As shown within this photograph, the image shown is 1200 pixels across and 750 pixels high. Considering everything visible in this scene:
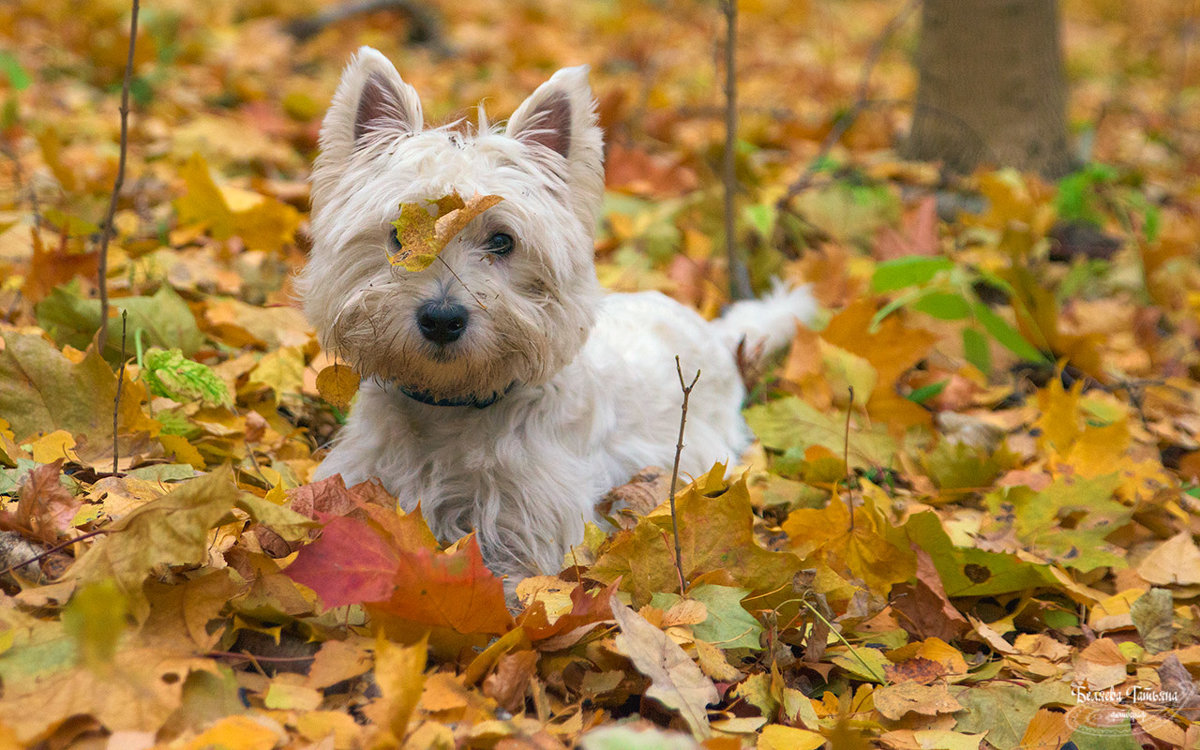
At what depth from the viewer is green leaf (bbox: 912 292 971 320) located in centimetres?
415

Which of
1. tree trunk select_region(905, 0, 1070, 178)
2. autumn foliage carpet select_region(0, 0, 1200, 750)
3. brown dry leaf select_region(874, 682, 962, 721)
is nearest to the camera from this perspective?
autumn foliage carpet select_region(0, 0, 1200, 750)

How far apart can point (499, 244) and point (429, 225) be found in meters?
0.27

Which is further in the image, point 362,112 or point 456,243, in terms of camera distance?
point 362,112

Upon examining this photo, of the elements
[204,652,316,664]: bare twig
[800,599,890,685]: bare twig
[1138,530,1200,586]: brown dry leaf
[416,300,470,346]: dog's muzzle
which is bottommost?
[1138,530,1200,586]: brown dry leaf

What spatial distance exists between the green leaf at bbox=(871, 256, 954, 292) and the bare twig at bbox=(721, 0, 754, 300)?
0.69m

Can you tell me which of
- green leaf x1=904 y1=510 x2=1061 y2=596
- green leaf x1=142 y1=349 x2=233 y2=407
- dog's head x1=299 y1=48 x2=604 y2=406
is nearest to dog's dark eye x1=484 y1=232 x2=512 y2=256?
dog's head x1=299 y1=48 x2=604 y2=406

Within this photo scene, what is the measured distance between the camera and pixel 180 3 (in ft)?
28.1

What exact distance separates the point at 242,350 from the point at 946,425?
2706 millimetres

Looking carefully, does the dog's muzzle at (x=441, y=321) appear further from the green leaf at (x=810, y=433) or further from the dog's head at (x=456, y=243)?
the green leaf at (x=810, y=433)

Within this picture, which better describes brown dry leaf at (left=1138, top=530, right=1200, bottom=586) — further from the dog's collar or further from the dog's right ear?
the dog's right ear

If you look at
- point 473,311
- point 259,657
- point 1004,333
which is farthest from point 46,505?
point 1004,333

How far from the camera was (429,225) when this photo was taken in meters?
2.41

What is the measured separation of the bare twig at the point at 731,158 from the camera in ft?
13.1

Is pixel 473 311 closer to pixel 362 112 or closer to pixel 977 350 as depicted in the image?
pixel 362 112
